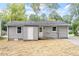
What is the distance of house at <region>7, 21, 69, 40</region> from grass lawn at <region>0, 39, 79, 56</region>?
11 centimetres

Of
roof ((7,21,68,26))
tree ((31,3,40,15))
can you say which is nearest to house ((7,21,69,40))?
roof ((7,21,68,26))

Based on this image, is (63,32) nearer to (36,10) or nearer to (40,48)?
(40,48)

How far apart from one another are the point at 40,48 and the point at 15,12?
937 mm

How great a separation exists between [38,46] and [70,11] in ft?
3.33

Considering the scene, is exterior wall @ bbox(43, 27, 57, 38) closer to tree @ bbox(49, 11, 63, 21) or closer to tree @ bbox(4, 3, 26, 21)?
tree @ bbox(49, 11, 63, 21)

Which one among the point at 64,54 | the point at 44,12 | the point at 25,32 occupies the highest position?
the point at 44,12

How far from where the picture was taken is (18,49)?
5.43m

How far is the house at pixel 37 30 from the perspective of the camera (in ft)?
18.1

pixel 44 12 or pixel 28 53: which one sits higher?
pixel 44 12

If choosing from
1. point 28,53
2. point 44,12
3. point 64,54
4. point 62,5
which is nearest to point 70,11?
point 62,5

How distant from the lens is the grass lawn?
5.38m

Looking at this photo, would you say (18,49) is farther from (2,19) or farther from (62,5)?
(62,5)

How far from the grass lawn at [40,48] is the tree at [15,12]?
20.4 inches

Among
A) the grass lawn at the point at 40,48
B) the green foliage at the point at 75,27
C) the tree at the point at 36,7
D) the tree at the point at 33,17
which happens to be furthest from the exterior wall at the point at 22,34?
the green foliage at the point at 75,27
